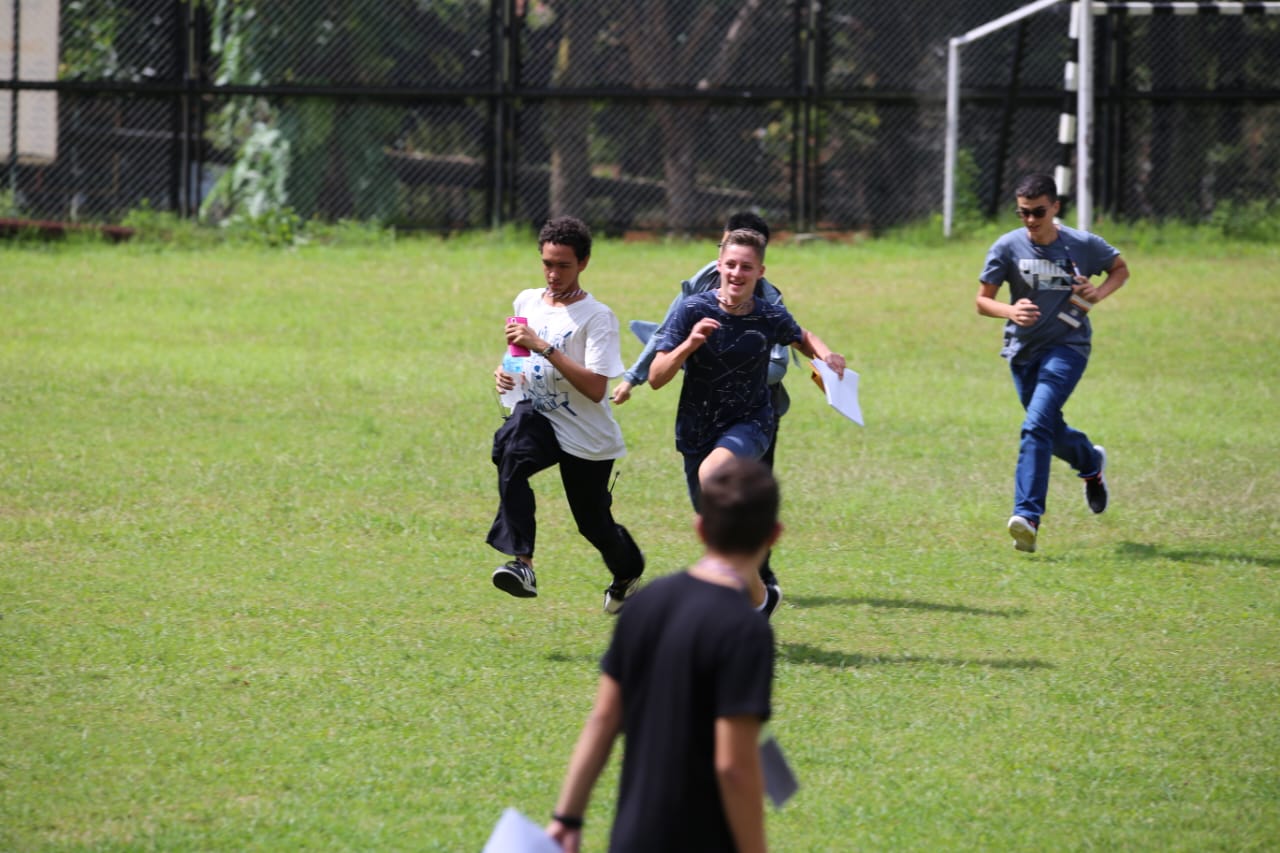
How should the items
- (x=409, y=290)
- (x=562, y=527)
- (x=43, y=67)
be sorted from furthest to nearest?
(x=43, y=67) → (x=409, y=290) → (x=562, y=527)

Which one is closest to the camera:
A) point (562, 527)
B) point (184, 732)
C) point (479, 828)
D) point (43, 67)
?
point (479, 828)

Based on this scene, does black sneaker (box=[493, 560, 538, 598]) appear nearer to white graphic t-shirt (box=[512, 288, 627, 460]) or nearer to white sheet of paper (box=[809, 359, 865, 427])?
white graphic t-shirt (box=[512, 288, 627, 460])

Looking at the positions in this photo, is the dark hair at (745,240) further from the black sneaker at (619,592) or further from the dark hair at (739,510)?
the dark hair at (739,510)

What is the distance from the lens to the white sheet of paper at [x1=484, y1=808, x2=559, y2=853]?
3.01m

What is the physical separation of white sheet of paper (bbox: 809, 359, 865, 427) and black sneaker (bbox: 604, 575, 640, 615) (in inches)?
48.9

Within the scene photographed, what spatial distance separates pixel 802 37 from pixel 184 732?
1606cm

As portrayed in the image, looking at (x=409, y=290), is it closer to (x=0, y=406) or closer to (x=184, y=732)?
(x=0, y=406)

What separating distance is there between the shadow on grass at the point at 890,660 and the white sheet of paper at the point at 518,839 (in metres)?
3.61

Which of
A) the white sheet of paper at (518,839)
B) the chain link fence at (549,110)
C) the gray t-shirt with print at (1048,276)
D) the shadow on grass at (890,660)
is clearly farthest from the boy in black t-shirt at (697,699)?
the chain link fence at (549,110)

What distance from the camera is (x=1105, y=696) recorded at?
20.1 feet

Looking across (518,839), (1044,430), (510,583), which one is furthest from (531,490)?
(518,839)

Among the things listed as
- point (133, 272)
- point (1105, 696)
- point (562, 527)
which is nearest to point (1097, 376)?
point (562, 527)

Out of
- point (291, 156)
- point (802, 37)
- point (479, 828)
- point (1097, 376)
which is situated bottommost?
point (479, 828)

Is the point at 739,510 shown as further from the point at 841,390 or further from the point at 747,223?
the point at 747,223
